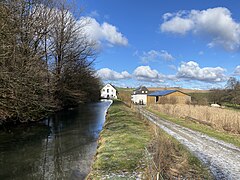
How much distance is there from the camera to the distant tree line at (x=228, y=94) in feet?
191

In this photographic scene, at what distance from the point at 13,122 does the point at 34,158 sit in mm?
8816

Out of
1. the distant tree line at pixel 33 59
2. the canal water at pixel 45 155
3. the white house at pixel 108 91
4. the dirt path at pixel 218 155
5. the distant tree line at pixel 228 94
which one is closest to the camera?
the dirt path at pixel 218 155

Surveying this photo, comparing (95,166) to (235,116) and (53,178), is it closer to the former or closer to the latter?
(53,178)

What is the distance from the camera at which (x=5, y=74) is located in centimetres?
1124

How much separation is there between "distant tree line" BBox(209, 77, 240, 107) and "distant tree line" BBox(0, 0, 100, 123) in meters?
40.3

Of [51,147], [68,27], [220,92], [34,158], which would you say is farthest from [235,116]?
[220,92]

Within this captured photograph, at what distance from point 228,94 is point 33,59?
5736 centimetres

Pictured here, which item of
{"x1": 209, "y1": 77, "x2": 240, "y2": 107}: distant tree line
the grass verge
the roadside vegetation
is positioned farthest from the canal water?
{"x1": 209, "y1": 77, "x2": 240, "y2": 107}: distant tree line

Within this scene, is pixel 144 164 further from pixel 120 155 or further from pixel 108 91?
pixel 108 91

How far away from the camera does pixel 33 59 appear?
15.1m

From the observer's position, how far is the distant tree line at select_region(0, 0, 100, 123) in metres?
11.9

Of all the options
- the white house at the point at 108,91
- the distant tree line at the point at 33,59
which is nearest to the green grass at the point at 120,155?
the distant tree line at the point at 33,59

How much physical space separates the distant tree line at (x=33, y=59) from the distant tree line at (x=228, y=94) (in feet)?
132

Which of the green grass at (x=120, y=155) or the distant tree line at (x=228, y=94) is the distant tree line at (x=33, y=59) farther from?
the distant tree line at (x=228, y=94)
